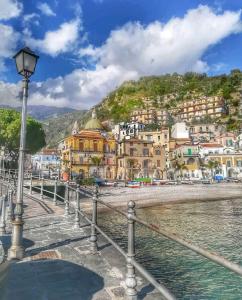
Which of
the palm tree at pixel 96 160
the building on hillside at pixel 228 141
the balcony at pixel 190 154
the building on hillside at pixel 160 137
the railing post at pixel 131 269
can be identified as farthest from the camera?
the building on hillside at pixel 160 137

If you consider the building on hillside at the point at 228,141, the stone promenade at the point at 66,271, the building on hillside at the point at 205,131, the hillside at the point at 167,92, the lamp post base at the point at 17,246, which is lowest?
the stone promenade at the point at 66,271

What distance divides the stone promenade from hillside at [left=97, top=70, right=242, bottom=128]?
366 feet

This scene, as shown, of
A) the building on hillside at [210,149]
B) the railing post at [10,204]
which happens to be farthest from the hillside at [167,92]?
the railing post at [10,204]

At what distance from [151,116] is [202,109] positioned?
20.1 m

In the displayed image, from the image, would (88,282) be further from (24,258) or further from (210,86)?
(210,86)

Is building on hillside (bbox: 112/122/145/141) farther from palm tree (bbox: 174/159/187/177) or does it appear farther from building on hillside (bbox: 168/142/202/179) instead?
palm tree (bbox: 174/159/187/177)

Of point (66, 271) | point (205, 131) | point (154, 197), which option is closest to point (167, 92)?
point (205, 131)

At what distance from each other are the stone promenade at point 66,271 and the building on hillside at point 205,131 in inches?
3712

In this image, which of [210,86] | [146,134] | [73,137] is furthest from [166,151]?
[210,86]

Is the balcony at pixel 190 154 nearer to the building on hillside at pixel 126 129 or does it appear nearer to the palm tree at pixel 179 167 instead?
the palm tree at pixel 179 167

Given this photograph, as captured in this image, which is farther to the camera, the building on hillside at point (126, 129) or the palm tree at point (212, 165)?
the building on hillside at point (126, 129)

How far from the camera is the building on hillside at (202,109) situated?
112625 mm

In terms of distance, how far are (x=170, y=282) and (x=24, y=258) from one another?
3.19 m

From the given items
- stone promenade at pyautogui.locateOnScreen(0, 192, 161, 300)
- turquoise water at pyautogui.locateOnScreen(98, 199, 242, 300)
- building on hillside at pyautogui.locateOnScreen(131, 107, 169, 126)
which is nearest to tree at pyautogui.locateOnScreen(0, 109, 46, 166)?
turquoise water at pyautogui.locateOnScreen(98, 199, 242, 300)
